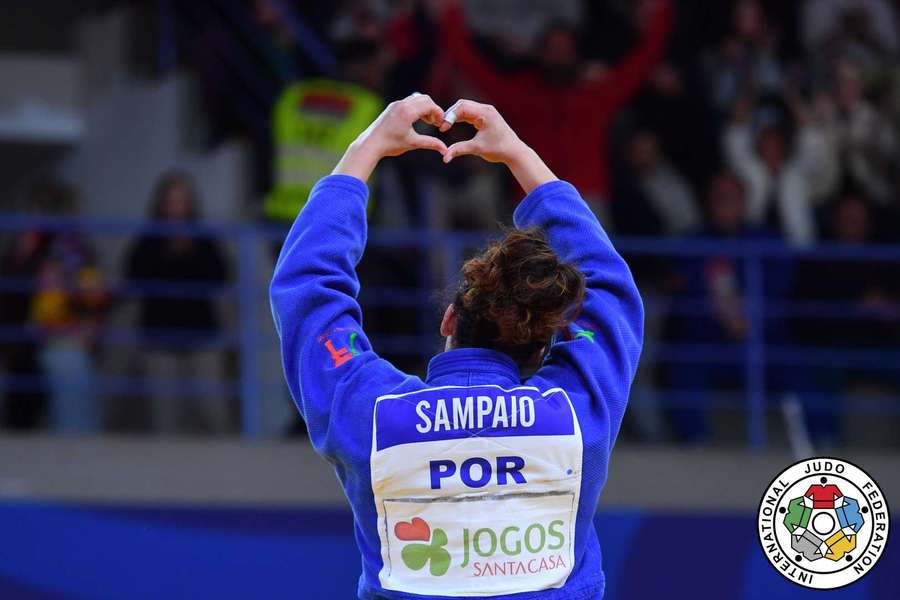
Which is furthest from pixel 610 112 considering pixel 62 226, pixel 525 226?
pixel 525 226

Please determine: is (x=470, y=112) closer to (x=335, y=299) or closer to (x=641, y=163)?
(x=335, y=299)

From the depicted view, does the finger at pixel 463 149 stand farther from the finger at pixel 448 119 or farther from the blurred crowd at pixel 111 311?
the blurred crowd at pixel 111 311

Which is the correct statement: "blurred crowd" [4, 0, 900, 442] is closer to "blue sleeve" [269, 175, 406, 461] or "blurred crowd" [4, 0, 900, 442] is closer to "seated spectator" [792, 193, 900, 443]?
"seated spectator" [792, 193, 900, 443]

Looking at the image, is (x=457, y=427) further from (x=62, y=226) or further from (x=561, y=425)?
(x=62, y=226)

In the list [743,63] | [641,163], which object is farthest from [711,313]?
[743,63]

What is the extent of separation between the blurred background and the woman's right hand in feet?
12.1

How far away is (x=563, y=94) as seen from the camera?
26.0 ft

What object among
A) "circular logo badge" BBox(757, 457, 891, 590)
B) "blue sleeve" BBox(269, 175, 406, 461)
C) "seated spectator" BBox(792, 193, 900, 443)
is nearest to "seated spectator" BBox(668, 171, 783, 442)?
"seated spectator" BBox(792, 193, 900, 443)

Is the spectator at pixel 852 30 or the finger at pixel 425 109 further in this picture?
the spectator at pixel 852 30

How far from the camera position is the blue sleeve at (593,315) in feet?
8.55

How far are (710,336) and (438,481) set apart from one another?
529 centimetres

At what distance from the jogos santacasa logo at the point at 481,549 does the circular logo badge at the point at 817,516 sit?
1.23 metres

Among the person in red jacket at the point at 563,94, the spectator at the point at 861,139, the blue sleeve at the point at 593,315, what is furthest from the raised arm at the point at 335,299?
the spectator at the point at 861,139

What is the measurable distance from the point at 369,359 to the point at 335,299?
0.13 meters
